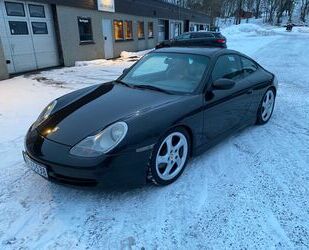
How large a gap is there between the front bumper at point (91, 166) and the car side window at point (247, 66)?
2389 mm

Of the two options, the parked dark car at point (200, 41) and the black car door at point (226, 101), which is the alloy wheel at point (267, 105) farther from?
the parked dark car at point (200, 41)

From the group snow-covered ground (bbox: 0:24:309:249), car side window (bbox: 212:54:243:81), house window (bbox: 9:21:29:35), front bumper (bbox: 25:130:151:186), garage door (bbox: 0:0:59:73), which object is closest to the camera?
snow-covered ground (bbox: 0:24:309:249)

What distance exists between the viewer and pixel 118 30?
17172 mm

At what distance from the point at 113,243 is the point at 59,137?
1100 millimetres

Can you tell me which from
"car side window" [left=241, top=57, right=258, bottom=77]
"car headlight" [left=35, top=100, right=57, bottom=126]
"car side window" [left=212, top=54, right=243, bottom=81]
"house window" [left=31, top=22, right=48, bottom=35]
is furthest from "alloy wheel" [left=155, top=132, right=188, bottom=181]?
"house window" [left=31, top=22, right=48, bottom=35]

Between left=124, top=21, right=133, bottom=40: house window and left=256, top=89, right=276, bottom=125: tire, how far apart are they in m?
14.6

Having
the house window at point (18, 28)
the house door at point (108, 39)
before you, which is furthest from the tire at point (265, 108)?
the house door at point (108, 39)

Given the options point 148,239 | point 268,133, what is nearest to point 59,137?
point 148,239

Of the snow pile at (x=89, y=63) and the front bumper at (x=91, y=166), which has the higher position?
the front bumper at (x=91, y=166)

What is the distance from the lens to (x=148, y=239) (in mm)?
2305

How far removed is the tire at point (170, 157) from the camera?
2791 millimetres

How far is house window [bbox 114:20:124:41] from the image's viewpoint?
16.8 m

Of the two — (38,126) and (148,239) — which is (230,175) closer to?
(148,239)

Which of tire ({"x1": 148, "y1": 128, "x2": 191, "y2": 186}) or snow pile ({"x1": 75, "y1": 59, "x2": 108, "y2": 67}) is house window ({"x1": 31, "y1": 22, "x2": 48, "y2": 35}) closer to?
snow pile ({"x1": 75, "y1": 59, "x2": 108, "y2": 67})
